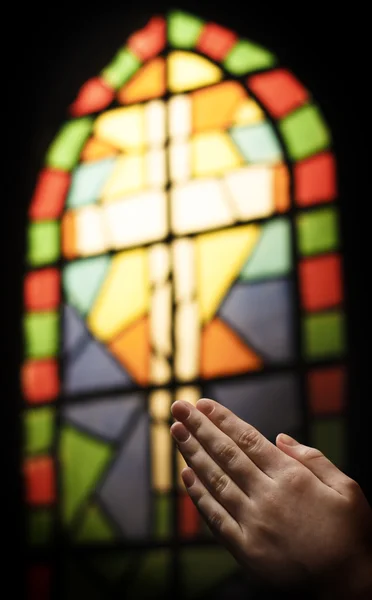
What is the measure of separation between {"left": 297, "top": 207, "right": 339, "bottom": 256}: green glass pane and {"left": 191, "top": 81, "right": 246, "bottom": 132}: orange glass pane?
1.74 feet

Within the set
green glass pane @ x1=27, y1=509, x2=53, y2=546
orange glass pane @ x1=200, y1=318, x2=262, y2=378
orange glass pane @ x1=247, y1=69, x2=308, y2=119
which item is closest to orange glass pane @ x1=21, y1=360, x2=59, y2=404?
green glass pane @ x1=27, y1=509, x2=53, y2=546

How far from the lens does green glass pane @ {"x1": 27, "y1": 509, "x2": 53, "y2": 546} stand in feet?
8.89

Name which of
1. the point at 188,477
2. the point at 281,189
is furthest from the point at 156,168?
the point at 188,477

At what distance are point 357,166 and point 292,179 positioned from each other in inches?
9.1

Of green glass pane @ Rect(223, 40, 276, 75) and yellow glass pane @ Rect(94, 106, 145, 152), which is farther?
yellow glass pane @ Rect(94, 106, 145, 152)

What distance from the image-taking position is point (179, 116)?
9.55 feet

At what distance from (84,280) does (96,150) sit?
1.79 ft

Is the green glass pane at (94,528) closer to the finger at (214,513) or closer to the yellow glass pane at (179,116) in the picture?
the yellow glass pane at (179,116)

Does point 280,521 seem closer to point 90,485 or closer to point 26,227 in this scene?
point 90,485

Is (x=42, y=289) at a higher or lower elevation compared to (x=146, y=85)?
lower

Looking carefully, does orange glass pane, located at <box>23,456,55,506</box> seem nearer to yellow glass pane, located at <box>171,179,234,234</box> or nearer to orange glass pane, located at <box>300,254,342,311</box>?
yellow glass pane, located at <box>171,179,234,234</box>

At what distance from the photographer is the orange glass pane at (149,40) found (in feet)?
10.3

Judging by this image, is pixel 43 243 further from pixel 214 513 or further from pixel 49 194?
pixel 214 513

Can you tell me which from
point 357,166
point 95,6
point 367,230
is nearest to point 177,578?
point 367,230
